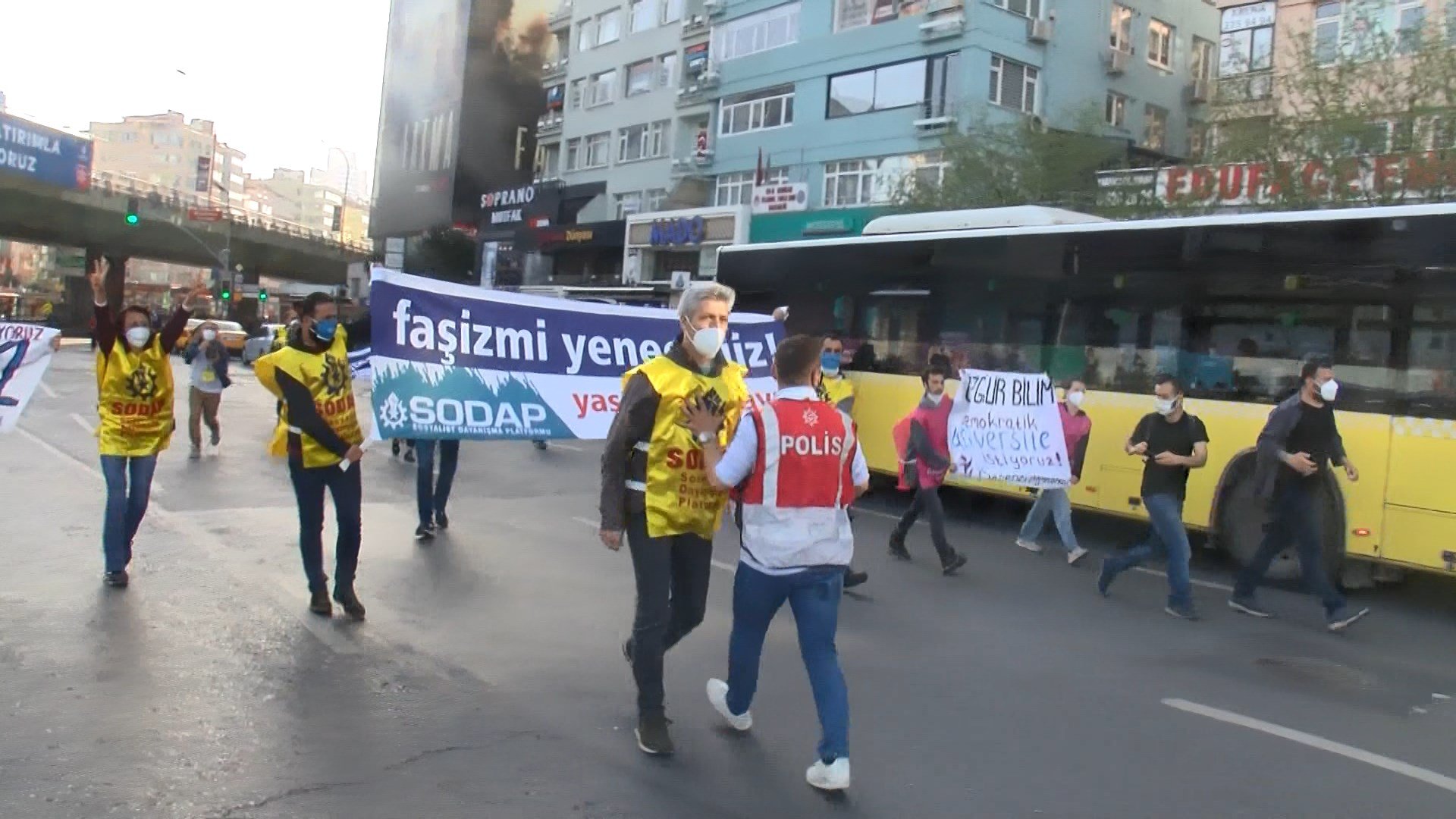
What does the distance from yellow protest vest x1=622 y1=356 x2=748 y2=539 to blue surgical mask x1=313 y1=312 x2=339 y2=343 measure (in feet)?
8.80

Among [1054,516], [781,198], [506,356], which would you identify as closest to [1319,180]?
[1054,516]

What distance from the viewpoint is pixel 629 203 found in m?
51.1

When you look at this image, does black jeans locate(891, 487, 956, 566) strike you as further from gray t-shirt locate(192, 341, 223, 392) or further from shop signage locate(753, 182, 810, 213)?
shop signage locate(753, 182, 810, 213)

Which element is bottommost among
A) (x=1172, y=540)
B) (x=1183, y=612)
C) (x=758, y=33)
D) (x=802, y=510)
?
(x=1183, y=612)

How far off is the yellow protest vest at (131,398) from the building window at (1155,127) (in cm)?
3786

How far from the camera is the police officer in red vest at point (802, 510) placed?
4.66 m

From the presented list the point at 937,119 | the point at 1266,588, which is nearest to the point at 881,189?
the point at 937,119

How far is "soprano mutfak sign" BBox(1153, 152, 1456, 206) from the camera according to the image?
728 inches

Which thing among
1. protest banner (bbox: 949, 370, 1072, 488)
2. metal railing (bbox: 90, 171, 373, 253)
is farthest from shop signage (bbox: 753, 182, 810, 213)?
metal railing (bbox: 90, 171, 373, 253)

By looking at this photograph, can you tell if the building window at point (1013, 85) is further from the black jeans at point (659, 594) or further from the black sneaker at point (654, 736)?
the black sneaker at point (654, 736)

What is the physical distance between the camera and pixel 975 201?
28547mm

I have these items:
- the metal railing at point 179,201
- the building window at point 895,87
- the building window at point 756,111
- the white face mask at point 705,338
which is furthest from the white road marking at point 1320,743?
the metal railing at point 179,201

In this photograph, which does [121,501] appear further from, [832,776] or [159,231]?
[159,231]

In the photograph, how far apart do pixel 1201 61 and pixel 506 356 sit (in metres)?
40.5
